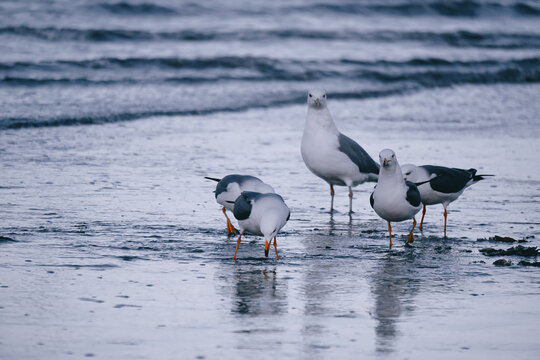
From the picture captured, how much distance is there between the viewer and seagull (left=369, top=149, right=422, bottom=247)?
6.57m

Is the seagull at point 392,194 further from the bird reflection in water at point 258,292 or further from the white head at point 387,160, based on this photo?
the bird reflection in water at point 258,292

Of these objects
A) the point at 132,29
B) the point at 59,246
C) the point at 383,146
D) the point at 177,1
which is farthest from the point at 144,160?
the point at 177,1

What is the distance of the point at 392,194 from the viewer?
6.58 metres

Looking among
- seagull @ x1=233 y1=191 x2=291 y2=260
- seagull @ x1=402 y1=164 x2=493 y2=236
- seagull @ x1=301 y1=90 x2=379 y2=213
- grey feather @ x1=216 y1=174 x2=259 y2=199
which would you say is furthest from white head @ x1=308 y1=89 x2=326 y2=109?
seagull @ x1=233 y1=191 x2=291 y2=260

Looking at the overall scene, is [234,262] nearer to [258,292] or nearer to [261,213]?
[261,213]

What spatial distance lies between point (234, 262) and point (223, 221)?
1.26 m

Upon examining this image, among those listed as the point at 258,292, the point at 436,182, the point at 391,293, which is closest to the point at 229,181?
the point at 436,182

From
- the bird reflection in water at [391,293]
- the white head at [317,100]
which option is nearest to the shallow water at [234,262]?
the bird reflection in water at [391,293]

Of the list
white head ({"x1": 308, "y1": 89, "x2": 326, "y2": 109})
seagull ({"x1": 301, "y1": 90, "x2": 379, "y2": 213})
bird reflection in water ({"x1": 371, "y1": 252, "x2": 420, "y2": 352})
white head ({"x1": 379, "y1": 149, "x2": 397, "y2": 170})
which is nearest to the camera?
bird reflection in water ({"x1": 371, "y1": 252, "x2": 420, "y2": 352})

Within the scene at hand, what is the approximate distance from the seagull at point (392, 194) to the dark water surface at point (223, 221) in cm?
26

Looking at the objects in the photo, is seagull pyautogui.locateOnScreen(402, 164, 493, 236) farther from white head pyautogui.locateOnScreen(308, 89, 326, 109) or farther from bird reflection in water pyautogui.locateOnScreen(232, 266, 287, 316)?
bird reflection in water pyautogui.locateOnScreen(232, 266, 287, 316)

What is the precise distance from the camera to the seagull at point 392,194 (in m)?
6.57

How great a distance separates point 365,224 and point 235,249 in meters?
1.34

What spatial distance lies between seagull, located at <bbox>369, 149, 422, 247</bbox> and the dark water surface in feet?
0.85
